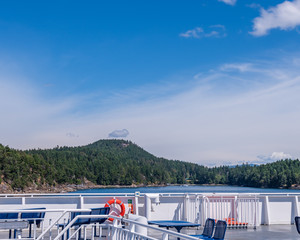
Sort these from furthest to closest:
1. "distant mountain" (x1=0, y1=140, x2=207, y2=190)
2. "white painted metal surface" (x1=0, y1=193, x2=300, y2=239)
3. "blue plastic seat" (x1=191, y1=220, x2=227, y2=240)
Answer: "distant mountain" (x1=0, y1=140, x2=207, y2=190) < "white painted metal surface" (x1=0, y1=193, x2=300, y2=239) < "blue plastic seat" (x1=191, y1=220, x2=227, y2=240)

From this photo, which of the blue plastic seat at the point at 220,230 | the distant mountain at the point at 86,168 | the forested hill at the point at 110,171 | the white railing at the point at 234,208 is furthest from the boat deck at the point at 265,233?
the distant mountain at the point at 86,168

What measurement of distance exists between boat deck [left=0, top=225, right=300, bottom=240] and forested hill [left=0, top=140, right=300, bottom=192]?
8950cm

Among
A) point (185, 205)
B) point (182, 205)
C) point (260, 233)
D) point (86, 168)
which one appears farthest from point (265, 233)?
point (86, 168)

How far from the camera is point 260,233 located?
11.1m

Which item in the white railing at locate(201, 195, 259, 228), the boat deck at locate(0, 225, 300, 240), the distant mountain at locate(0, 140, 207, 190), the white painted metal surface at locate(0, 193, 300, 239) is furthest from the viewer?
the distant mountain at locate(0, 140, 207, 190)

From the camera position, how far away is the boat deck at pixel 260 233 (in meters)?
10.3

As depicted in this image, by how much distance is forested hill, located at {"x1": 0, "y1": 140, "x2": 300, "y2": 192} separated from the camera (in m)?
106

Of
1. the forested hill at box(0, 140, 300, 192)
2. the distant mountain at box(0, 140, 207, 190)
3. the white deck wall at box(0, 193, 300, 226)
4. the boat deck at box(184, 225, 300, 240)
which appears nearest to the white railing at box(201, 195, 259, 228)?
the white deck wall at box(0, 193, 300, 226)

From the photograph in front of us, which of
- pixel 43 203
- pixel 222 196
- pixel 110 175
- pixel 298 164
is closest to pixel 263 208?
pixel 222 196

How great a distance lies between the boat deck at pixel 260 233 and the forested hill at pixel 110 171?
294 ft

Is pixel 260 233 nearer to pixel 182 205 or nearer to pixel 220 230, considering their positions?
pixel 182 205

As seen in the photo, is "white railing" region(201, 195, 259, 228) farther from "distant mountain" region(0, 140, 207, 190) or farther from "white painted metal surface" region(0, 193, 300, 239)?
"distant mountain" region(0, 140, 207, 190)

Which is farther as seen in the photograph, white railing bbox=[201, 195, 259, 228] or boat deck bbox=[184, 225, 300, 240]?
white railing bbox=[201, 195, 259, 228]

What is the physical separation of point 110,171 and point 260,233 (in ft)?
431
